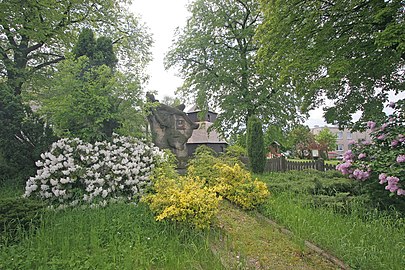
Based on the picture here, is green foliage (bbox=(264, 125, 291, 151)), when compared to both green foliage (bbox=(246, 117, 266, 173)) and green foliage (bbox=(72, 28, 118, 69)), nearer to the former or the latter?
green foliage (bbox=(246, 117, 266, 173))

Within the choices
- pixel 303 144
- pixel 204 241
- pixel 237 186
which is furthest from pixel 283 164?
pixel 303 144

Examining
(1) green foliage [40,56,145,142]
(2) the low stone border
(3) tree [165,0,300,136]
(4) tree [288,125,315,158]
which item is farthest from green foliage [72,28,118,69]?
(4) tree [288,125,315,158]

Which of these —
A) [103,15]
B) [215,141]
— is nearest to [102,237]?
[103,15]

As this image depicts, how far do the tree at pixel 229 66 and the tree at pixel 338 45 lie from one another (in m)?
5.14

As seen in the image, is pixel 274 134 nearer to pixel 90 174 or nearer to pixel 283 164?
pixel 283 164

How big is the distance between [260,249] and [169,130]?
8.52 metres

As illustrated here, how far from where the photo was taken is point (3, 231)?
10.2 feet

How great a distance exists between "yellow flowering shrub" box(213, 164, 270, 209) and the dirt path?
2.75 feet

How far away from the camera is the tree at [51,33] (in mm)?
6312

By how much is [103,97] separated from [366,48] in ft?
24.9

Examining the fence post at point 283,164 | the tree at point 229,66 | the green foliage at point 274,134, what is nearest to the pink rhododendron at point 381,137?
the fence post at point 283,164

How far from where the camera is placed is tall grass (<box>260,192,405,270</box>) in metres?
2.88

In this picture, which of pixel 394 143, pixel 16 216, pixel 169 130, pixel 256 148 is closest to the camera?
pixel 16 216

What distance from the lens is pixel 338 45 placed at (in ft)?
23.4
